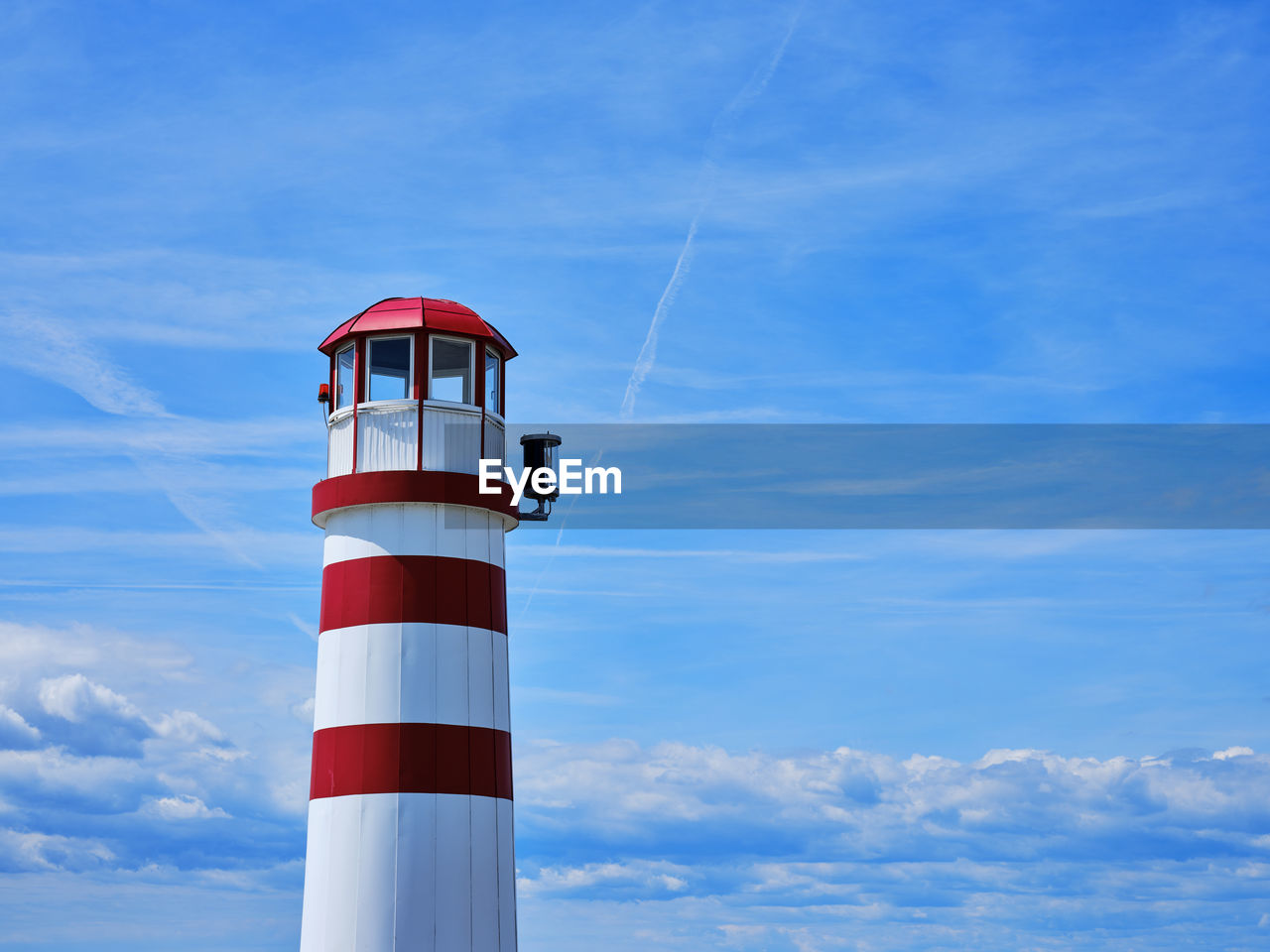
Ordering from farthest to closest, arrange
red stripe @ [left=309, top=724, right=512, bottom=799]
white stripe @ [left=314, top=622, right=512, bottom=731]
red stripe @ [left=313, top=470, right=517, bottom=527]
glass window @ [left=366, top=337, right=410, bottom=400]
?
glass window @ [left=366, top=337, right=410, bottom=400] < red stripe @ [left=313, top=470, right=517, bottom=527] < white stripe @ [left=314, top=622, right=512, bottom=731] < red stripe @ [left=309, top=724, right=512, bottom=799]

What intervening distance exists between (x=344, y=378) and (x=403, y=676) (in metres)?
5.39

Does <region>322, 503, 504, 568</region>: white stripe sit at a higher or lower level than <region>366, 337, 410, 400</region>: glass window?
lower

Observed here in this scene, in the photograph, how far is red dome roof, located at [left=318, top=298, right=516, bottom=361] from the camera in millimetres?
25312

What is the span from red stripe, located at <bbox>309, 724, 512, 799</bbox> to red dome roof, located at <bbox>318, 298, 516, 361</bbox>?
6.65m

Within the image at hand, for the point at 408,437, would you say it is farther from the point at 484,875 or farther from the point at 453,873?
the point at 484,875

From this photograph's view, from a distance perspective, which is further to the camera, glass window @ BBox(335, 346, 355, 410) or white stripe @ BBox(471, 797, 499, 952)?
glass window @ BBox(335, 346, 355, 410)

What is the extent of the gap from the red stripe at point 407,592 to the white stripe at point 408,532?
13cm

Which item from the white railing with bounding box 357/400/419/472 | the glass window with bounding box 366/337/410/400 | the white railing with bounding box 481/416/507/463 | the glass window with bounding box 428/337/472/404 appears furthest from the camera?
the white railing with bounding box 481/416/507/463

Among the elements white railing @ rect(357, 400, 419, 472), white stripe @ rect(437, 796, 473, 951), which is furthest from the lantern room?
white stripe @ rect(437, 796, 473, 951)

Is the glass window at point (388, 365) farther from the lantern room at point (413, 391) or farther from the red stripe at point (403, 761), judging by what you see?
the red stripe at point (403, 761)

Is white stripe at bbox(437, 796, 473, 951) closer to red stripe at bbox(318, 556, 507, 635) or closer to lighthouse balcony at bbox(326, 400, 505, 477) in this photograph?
red stripe at bbox(318, 556, 507, 635)

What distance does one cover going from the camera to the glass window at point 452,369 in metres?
25.6

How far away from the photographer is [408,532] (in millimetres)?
24641

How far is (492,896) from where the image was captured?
24156 millimetres
